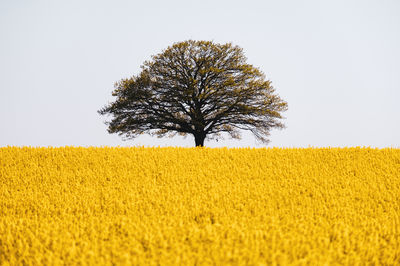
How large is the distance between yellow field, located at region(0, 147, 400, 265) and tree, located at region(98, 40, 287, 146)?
1469 centimetres

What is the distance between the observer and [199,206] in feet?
24.9

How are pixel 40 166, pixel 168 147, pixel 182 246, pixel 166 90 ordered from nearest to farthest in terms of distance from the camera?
pixel 182 246 < pixel 40 166 < pixel 168 147 < pixel 166 90

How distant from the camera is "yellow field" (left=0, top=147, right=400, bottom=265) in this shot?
4246 mm

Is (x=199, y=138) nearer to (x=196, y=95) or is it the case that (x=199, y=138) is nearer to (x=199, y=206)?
(x=196, y=95)

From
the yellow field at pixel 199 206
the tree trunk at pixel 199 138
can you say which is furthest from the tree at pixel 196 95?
the yellow field at pixel 199 206

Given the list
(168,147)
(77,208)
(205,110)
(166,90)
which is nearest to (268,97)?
(205,110)

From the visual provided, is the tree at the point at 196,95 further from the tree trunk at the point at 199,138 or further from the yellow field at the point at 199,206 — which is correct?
the yellow field at the point at 199,206

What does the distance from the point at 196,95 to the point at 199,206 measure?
1976 cm

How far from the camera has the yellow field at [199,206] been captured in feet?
13.9

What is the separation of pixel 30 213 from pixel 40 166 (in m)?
3.35

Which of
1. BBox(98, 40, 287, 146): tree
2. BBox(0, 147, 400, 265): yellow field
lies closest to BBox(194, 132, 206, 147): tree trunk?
BBox(98, 40, 287, 146): tree

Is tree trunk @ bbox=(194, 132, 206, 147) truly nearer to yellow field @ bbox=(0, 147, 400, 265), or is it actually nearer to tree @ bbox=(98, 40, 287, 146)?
tree @ bbox=(98, 40, 287, 146)

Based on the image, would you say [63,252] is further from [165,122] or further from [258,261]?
[165,122]

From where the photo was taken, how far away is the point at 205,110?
2764cm
